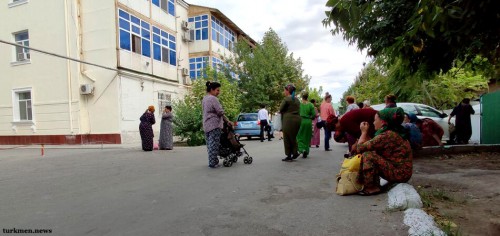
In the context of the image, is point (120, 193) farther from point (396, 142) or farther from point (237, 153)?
point (396, 142)

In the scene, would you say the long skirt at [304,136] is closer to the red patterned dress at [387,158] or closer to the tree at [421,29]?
the tree at [421,29]

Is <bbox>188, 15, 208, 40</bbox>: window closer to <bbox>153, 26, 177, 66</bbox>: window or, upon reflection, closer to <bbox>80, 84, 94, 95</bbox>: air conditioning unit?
<bbox>153, 26, 177, 66</bbox>: window

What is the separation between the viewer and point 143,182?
20.2 ft

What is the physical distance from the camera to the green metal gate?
35.2ft

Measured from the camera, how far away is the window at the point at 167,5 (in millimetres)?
21708

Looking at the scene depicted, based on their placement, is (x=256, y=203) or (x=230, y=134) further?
(x=230, y=134)

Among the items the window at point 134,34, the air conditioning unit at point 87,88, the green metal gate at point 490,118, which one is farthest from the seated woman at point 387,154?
the window at point 134,34

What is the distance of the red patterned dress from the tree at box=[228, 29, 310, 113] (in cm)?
2273

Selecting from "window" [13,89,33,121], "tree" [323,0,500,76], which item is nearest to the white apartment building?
"window" [13,89,33,121]

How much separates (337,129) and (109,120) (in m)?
13.8

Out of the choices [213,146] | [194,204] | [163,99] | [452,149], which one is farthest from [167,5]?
[194,204]

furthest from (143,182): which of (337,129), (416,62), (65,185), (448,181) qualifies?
(416,62)

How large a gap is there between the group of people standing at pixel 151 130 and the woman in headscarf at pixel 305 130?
18.8 feet

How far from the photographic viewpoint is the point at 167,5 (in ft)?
74.6
